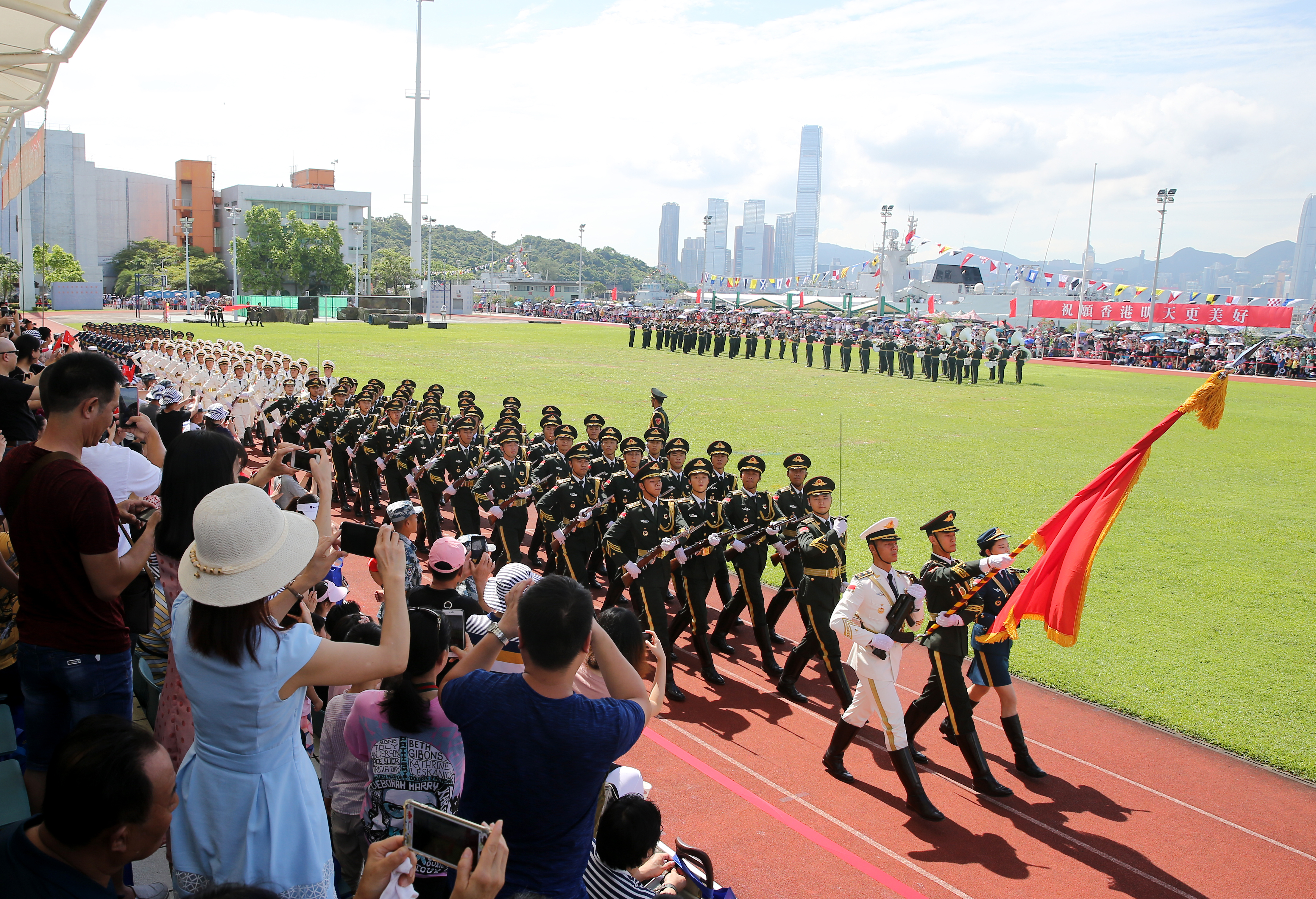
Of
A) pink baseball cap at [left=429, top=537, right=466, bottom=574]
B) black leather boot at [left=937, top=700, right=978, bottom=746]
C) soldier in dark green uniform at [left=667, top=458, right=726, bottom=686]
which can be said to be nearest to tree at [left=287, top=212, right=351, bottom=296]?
soldier in dark green uniform at [left=667, top=458, right=726, bottom=686]

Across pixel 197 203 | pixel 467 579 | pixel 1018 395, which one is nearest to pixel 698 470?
Result: pixel 467 579

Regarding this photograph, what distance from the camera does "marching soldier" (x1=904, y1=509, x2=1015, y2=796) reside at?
19.3 feet

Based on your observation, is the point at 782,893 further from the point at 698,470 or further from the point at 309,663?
the point at 698,470

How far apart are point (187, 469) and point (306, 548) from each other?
44.8 inches

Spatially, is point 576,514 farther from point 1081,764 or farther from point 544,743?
point 544,743

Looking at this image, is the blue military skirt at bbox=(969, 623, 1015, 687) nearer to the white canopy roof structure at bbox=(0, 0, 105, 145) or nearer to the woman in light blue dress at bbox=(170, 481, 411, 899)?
the woman in light blue dress at bbox=(170, 481, 411, 899)

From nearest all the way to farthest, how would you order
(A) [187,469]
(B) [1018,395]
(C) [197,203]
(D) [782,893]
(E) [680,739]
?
(A) [187,469] < (D) [782,893] < (E) [680,739] < (B) [1018,395] < (C) [197,203]

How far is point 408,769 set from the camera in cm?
290

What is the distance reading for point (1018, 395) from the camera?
1131 inches

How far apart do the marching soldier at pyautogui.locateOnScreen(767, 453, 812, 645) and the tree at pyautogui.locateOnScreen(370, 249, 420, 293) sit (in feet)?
272

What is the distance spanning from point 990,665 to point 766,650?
205 cm

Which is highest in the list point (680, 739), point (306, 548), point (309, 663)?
point (306, 548)

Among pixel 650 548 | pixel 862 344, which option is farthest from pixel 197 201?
pixel 650 548

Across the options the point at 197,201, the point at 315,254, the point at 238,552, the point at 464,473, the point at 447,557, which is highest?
the point at 197,201
